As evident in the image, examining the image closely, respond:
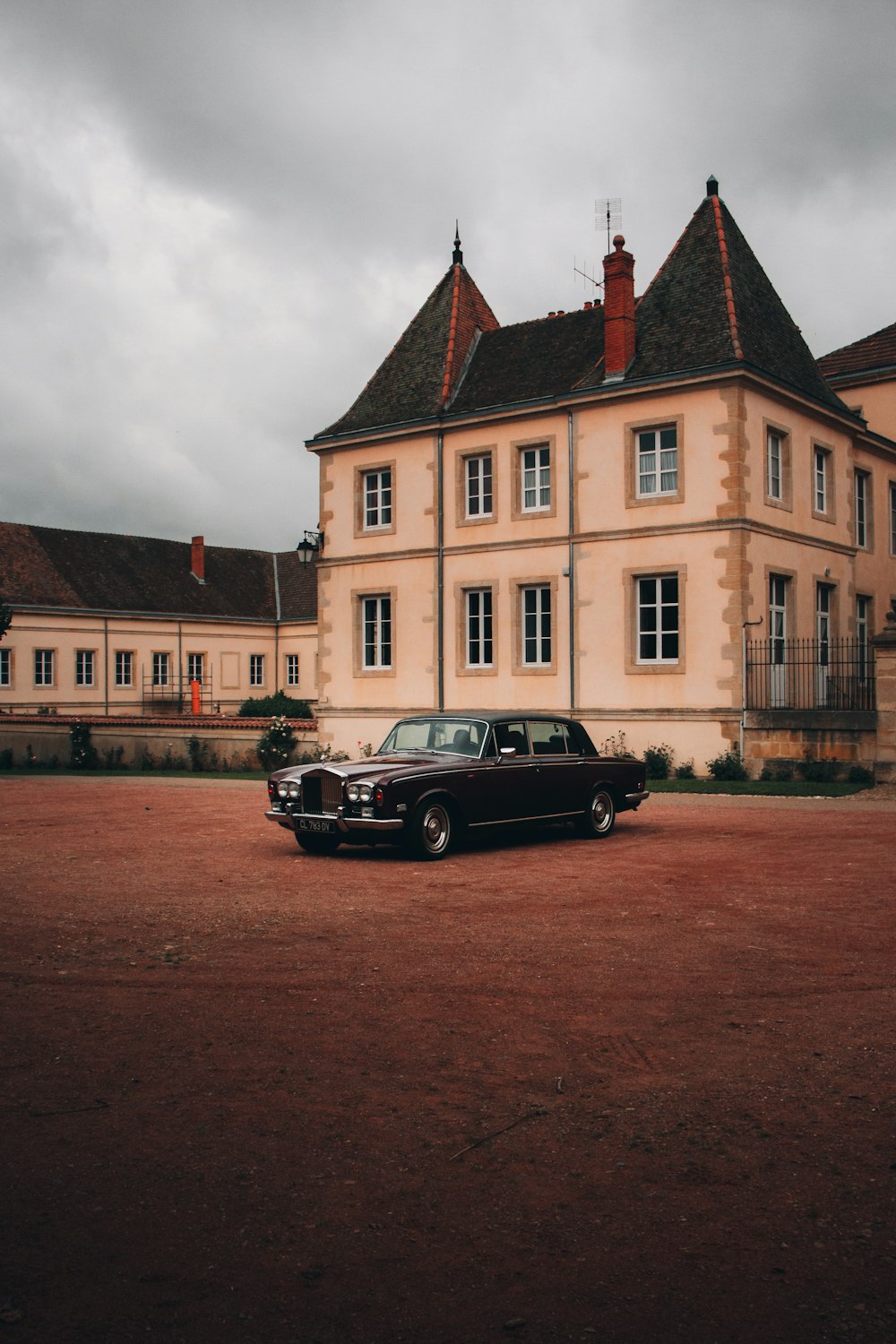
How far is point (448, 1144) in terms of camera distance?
4469 mm

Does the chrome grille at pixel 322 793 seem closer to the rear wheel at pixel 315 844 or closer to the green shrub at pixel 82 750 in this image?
the rear wheel at pixel 315 844

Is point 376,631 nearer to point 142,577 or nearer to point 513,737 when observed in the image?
point 513,737

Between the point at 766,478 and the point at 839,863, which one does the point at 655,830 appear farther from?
the point at 766,478

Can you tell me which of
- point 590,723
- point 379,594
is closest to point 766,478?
point 590,723

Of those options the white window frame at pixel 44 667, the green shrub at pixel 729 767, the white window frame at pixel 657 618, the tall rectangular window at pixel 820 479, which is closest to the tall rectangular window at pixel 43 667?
the white window frame at pixel 44 667

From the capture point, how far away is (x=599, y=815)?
1435 cm

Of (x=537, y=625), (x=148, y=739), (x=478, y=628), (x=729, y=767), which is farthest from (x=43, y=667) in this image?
(x=729, y=767)

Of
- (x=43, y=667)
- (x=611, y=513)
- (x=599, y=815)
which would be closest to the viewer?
(x=599, y=815)

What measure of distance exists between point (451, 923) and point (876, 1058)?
3759 millimetres

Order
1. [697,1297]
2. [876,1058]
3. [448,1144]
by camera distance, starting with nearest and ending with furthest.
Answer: [697,1297]
[448,1144]
[876,1058]

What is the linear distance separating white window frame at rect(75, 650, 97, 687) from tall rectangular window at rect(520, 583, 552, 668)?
28.8 m

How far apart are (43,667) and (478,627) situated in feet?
88.7

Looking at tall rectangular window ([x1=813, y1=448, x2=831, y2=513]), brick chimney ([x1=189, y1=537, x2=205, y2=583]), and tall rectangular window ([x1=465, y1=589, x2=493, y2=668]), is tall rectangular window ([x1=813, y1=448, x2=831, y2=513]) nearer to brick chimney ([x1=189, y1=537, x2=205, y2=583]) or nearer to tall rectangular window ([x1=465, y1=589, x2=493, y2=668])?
tall rectangular window ([x1=465, y1=589, x2=493, y2=668])

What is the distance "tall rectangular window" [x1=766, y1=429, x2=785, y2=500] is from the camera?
1016 inches
